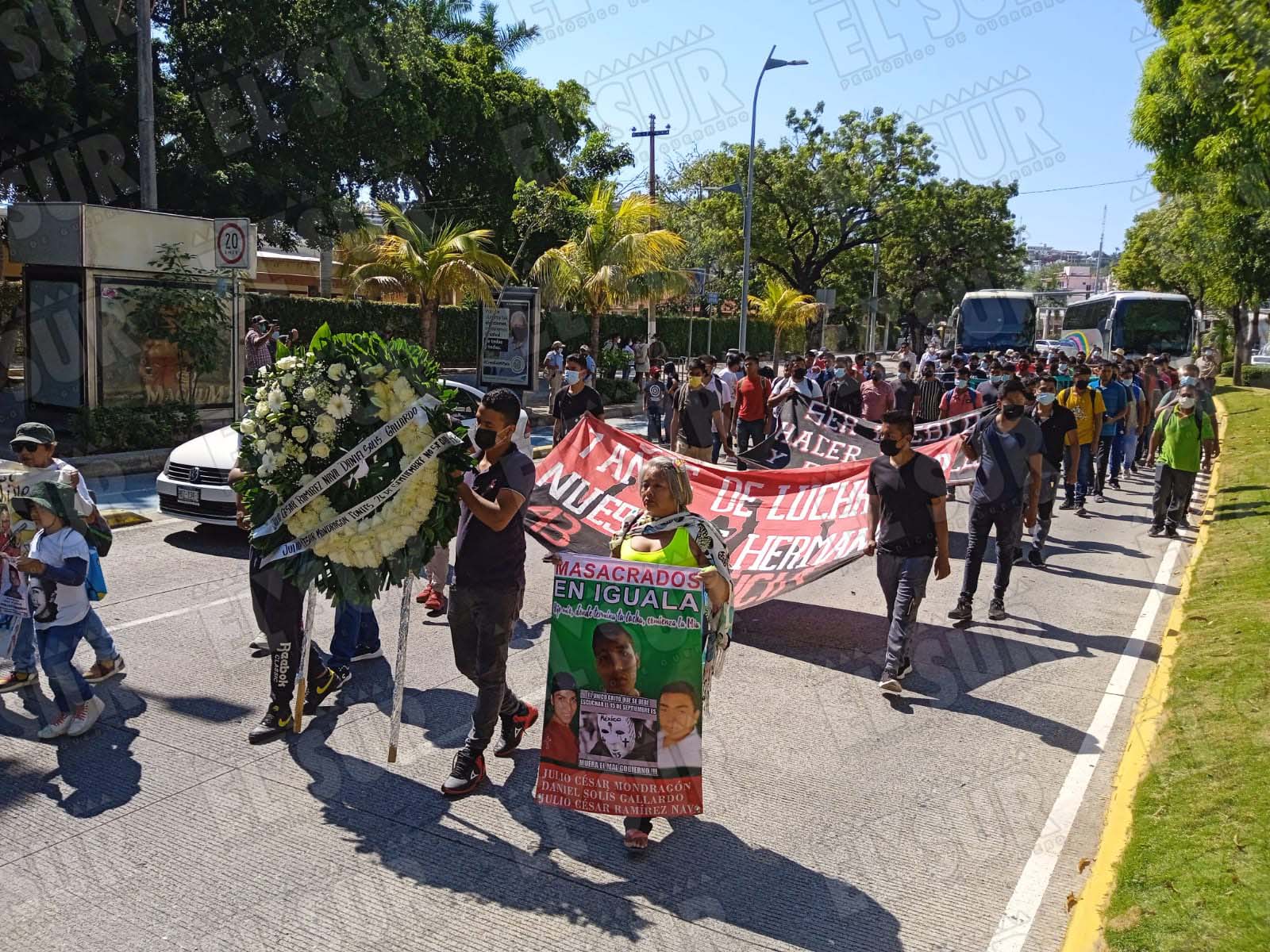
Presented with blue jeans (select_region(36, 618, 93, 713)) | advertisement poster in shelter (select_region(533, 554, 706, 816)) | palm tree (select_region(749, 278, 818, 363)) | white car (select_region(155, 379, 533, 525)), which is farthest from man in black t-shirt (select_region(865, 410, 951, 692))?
palm tree (select_region(749, 278, 818, 363))

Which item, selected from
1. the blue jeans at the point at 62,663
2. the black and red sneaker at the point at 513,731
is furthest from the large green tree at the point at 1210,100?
the blue jeans at the point at 62,663

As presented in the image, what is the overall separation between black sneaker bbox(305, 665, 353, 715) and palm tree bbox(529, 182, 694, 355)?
22.4 meters

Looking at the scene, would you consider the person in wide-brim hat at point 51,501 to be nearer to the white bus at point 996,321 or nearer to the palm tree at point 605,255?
the palm tree at point 605,255

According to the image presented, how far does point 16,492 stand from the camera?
20.2 ft

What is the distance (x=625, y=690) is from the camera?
482 centimetres

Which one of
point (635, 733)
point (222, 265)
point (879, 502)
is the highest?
point (222, 265)

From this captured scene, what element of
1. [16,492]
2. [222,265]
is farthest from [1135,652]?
[222,265]

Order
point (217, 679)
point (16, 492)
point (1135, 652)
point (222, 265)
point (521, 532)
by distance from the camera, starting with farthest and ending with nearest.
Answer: point (222, 265)
point (1135, 652)
point (217, 679)
point (16, 492)
point (521, 532)

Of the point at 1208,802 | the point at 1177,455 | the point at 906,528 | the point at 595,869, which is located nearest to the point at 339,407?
the point at 595,869

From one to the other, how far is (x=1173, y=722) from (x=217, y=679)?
5.78 metres

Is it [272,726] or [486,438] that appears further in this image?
[272,726]

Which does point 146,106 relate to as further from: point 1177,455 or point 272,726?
point 1177,455

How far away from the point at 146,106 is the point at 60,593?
1474 cm

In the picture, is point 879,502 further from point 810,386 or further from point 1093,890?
point 810,386
